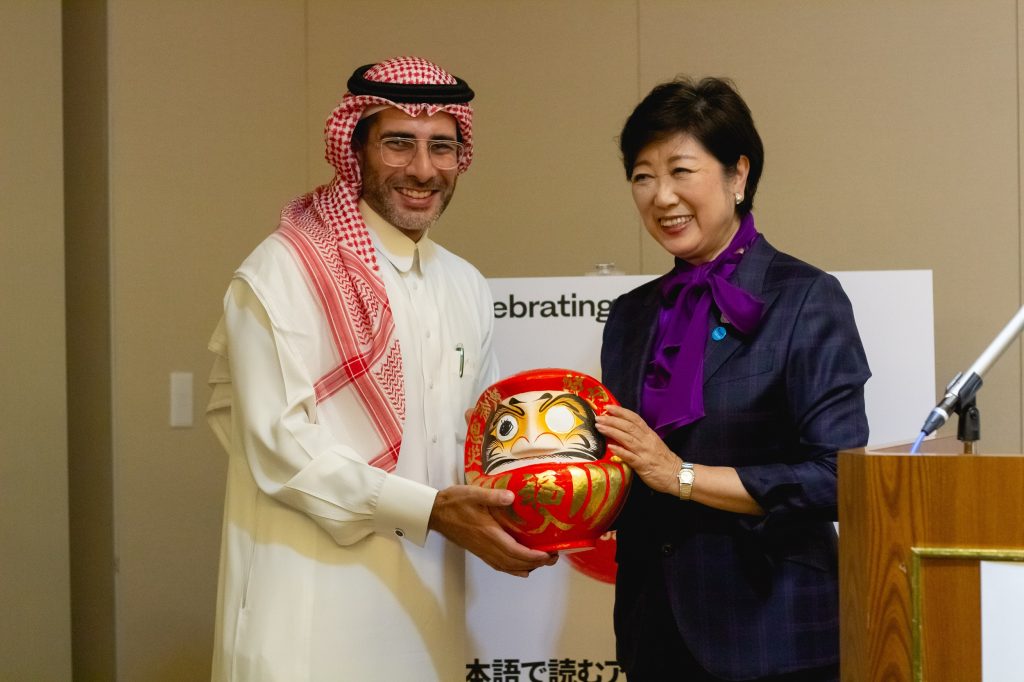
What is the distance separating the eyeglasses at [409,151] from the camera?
7.38 ft

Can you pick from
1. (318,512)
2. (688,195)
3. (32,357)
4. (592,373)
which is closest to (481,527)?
(318,512)

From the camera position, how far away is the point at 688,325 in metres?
2.06

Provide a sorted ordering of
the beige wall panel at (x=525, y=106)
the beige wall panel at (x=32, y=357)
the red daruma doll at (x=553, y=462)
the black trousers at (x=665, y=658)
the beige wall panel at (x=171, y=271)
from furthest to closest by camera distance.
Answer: the beige wall panel at (x=525, y=106) < the beige wall panel at (x=171, y=271) < the beige wall panel at (x=32, y=357) < the black trousers at (x=665, y=658) < the red daruma doll at (x=553, y=462)

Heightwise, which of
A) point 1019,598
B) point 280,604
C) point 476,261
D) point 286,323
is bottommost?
point 280,604

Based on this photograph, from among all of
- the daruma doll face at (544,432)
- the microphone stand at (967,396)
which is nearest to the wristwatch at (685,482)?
the daruma doll face at (544,432)

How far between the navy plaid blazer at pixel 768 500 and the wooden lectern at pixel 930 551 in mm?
552

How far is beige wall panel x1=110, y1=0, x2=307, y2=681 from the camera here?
3244 millimetres

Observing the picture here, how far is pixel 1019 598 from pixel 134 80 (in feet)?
9.32

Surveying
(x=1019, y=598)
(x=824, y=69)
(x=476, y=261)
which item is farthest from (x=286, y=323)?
(x=824, y=69)

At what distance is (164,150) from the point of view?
3.34m

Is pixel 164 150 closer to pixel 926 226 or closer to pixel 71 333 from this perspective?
pixel 71 333

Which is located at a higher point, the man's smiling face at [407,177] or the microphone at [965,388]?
the man's smiling face at [407,177]

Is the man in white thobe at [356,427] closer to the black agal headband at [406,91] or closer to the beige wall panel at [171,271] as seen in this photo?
the black agal headband at [406,91]

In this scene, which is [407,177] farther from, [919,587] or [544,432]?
[919,587]
